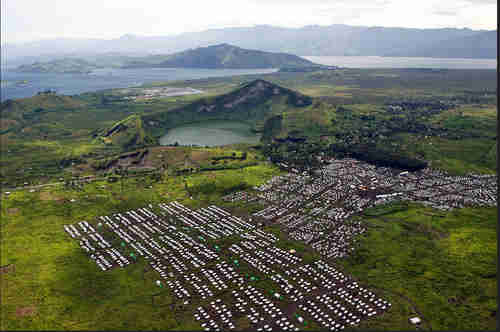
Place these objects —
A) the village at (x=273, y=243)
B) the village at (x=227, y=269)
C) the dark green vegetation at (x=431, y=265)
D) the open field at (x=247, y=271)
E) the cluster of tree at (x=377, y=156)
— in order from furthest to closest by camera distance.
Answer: the cluster of tree at (x=377, y=156)
the village at (x=273, y=243)
the open field at (x=247, y=271)
the village at (x=227, y=269)
the dark green vegetation at (x=431, y=265)

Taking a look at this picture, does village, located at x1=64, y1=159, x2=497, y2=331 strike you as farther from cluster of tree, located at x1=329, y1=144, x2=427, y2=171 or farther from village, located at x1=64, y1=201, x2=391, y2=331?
cluster of tree, located at x1=329, y1=144, x2=427, y2=171

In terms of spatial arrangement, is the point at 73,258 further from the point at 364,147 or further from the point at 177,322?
the point at 364,147

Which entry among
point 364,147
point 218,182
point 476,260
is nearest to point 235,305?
point 476,260

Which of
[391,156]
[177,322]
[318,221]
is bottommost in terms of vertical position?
[177,322]

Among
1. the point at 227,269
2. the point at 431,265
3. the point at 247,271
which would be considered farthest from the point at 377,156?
the point at 227,269

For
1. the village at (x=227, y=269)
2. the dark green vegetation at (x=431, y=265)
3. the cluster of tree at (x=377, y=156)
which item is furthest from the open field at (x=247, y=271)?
the cluster of tree at (x=377, y=156)

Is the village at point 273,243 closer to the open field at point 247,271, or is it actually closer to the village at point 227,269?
the village at point 227,269

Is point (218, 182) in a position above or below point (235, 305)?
above

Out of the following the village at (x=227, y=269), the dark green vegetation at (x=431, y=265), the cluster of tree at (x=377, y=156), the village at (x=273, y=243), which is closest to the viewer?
the dark green vegetation at (x=431, y=265)

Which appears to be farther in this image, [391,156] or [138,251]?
[391,156]

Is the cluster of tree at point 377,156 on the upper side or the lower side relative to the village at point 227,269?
upper
